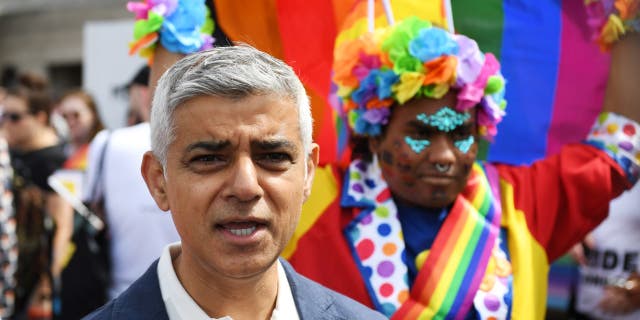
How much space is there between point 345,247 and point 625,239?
146 cm

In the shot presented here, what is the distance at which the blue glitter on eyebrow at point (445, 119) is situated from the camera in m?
2.97

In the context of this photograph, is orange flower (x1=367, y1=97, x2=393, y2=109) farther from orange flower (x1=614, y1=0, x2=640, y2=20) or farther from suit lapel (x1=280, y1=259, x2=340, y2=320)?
suit lapel (x1=280, y1=259, x2=340, y2=320)

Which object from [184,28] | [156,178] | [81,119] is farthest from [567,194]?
[81,119]

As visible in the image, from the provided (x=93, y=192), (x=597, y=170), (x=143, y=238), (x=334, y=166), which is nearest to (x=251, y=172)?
(x=334, y=166)

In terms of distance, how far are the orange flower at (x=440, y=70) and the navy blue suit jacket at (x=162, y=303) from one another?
1067 mm

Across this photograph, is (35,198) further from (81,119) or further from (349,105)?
Result: (349,105)

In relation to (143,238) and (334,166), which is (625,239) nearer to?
(334,166)

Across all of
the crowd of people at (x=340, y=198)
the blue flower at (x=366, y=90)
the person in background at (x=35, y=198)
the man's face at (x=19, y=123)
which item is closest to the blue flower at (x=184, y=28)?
the crowd of people at (x=340, y=198)

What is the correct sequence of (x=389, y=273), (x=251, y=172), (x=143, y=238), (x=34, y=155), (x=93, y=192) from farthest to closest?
(x=34, y=155), (x=93, y=192), (x=143, y=238), (x=389, y=273), (x=251, y=172)

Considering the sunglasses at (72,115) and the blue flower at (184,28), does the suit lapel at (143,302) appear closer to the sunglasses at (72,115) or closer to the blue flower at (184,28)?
the blue flower at (184,28)

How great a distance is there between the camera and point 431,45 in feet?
9.83

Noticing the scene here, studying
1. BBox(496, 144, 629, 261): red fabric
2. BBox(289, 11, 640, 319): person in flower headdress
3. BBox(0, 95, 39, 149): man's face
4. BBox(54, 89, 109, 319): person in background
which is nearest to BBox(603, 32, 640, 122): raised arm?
BBox(289, 11, 640, 319): person in flower headdress

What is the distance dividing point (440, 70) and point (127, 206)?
5.07 ft

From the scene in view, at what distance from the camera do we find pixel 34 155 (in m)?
5.40
